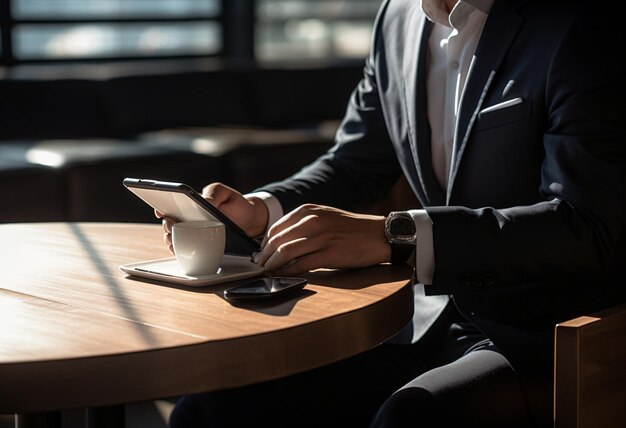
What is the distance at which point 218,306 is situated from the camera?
1.27 meters

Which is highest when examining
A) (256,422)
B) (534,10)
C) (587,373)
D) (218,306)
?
(534,10)

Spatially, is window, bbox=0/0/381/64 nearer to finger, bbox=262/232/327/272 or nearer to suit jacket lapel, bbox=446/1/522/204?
suit jacket lapel, bbox=446/1/522/204

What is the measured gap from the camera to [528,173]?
159 cm

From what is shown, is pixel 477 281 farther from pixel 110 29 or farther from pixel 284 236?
pixel 110 29

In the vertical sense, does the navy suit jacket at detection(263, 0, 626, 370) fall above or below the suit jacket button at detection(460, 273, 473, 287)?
above

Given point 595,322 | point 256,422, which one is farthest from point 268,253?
point 595,322

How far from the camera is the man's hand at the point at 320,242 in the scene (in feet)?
4.62

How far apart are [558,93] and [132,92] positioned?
375 cm

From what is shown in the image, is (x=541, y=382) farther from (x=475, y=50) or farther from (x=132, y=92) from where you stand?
(x=132, y=92)

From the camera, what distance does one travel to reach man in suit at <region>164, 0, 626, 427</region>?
4.73 ft

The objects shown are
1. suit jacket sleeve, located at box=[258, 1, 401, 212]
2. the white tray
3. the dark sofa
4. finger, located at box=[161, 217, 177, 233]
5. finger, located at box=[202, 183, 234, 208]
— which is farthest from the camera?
the dark sofa

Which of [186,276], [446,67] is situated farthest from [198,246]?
[446,67]

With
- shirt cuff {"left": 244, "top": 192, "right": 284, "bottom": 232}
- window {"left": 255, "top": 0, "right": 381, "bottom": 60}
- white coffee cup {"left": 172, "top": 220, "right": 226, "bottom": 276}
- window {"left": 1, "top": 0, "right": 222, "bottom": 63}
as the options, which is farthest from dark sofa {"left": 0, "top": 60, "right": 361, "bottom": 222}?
white coffee cup {"left": 172, "top": 220, "right": 226, "bottom": 276}

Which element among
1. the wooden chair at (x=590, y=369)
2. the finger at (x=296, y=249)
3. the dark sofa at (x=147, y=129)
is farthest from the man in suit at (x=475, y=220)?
the dark sofa at (x=147, y=129)
